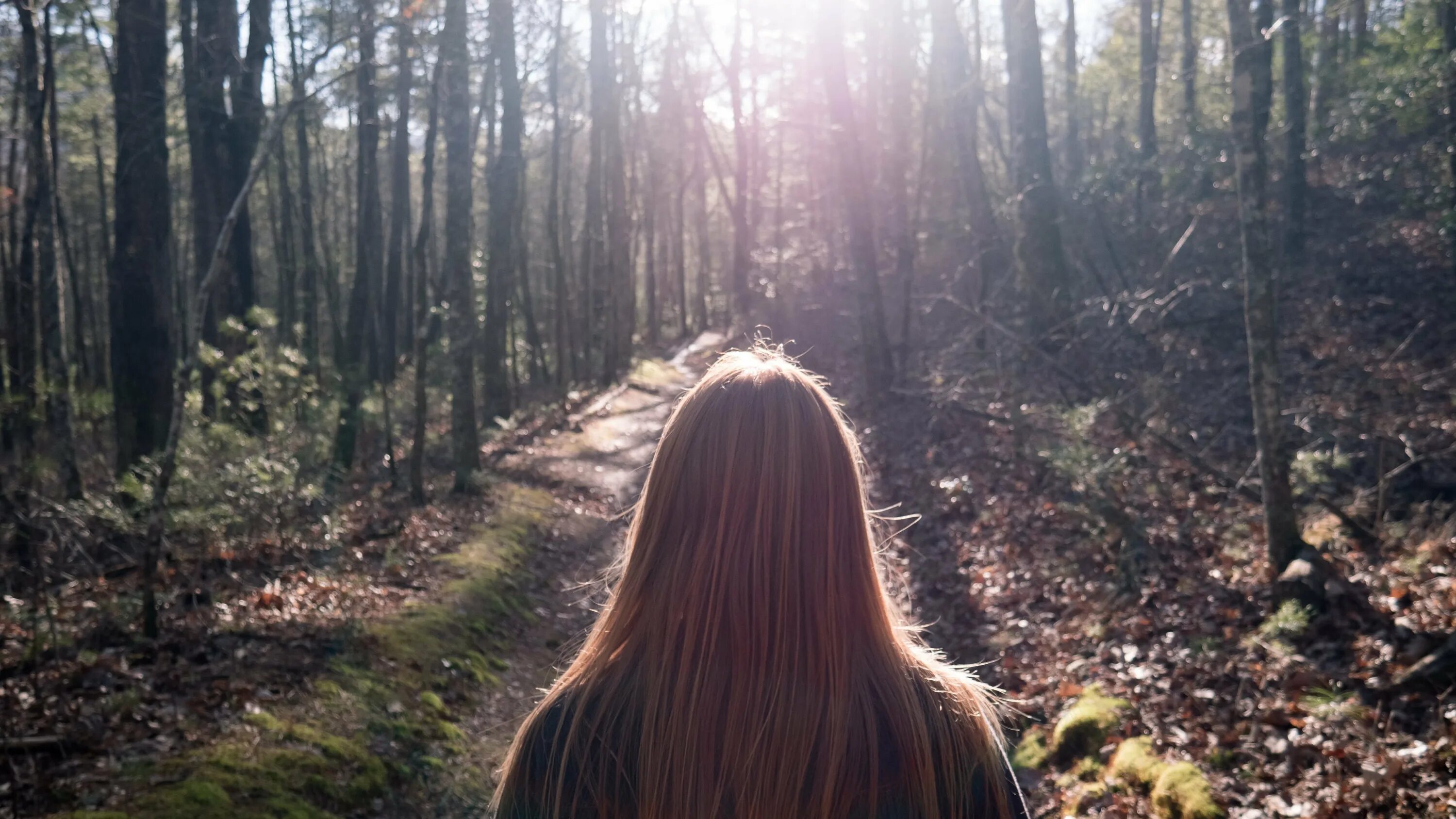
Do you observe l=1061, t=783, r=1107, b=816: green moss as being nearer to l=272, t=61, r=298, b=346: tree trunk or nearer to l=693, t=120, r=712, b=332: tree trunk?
l=272, t=61, r=298, b=346: tree trunk

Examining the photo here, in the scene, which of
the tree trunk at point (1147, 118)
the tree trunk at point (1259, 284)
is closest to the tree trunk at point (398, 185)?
the tree trunk at point (1259, 284)

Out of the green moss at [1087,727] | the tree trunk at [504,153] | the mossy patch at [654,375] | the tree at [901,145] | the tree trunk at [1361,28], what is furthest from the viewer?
the mossy patch at [654,375]

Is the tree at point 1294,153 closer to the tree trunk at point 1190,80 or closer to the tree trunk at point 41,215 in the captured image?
the tree trunk at point 1190,80

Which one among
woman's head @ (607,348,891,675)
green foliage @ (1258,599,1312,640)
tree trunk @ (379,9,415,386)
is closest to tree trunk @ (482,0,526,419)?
tree trunk @ (379,9,415,386)

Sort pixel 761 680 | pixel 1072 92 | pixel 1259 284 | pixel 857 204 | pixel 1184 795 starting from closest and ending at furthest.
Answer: pixel 761 680, pixel 1184 795, pixel 1259 284, pixel 857 204, pixel 1072 92

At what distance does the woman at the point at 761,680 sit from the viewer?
70.1 inches

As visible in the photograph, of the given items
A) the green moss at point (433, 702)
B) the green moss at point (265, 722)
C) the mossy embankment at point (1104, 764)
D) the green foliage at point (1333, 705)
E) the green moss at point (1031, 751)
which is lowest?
the green moss at point (1031, 751)

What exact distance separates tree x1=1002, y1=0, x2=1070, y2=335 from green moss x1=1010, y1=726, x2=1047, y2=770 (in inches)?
357

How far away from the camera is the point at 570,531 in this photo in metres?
13.3

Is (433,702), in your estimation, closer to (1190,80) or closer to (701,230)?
(1190,80)

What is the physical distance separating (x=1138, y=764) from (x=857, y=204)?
1311 centimetres

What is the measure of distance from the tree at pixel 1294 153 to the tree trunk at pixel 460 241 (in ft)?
45.2

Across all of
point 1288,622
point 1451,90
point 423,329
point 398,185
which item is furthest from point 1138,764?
point 398,185

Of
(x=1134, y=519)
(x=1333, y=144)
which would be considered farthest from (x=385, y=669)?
(x=1333, y=144)
